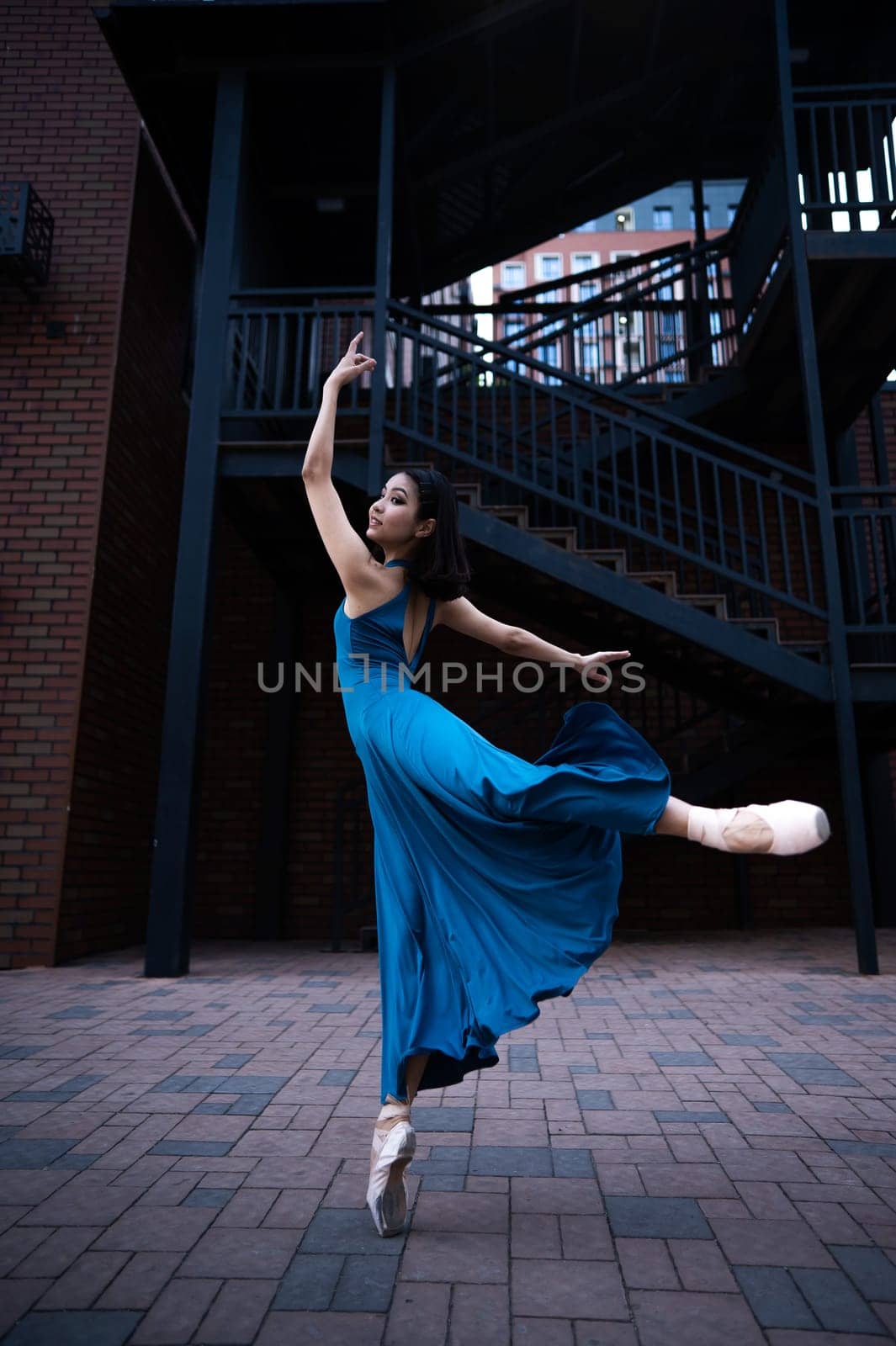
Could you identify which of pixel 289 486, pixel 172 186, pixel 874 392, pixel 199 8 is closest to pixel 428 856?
pixel 289 486

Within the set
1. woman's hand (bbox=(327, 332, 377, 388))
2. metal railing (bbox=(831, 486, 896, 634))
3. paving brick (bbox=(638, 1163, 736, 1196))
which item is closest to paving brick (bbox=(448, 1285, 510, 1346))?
paving brick (bbox=(638, 1163, 736, 1196))

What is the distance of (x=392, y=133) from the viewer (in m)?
6.81

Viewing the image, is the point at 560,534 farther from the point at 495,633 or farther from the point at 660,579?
the point at 495,633

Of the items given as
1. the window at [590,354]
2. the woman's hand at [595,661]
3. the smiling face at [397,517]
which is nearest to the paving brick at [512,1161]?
the woman's hand at [595,661]

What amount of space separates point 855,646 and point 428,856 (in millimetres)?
7128

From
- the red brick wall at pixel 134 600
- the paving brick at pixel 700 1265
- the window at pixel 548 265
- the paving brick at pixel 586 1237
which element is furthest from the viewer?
the window at pixel 548 265

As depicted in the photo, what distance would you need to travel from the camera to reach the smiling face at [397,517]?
2.32 metres

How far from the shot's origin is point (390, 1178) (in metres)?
1.94

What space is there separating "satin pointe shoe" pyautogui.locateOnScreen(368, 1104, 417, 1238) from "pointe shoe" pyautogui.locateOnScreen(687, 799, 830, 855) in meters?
0.94

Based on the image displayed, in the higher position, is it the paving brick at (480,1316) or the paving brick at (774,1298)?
the paving brick at (774,1298)

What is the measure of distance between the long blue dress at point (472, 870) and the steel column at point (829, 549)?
453 cm

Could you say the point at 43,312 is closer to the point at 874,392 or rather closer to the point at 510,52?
the point at 510,52

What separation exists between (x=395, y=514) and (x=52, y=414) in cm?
586

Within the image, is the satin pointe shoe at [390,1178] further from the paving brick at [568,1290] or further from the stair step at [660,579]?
the stair step at [660,579]
